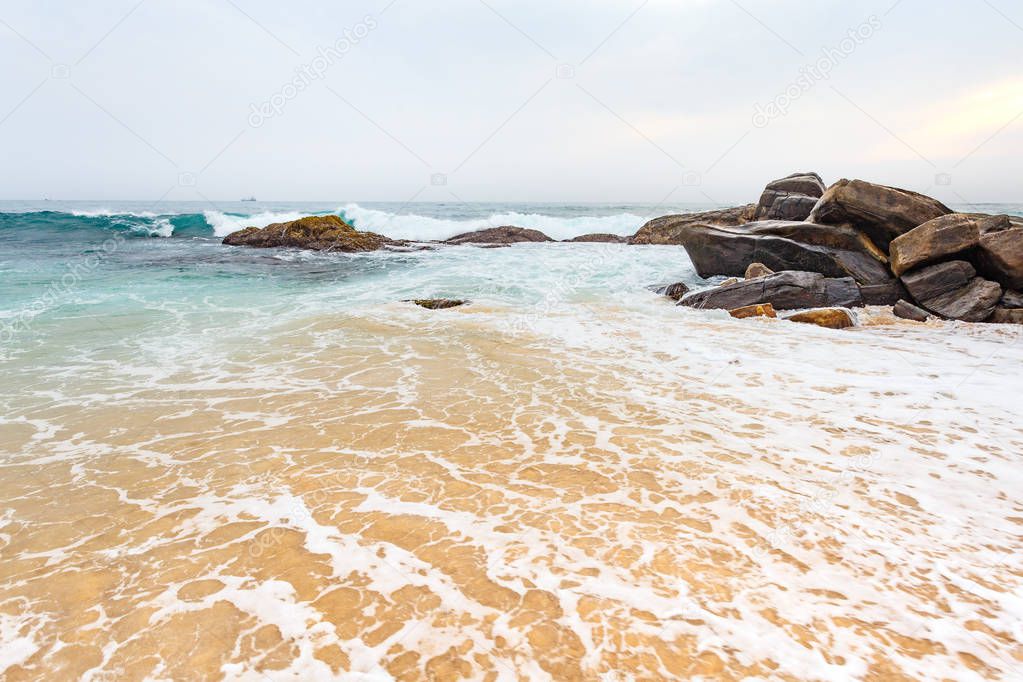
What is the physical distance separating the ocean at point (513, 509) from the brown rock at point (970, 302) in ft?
6.11

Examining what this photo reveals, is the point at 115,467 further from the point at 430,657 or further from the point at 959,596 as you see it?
the point at 959,596

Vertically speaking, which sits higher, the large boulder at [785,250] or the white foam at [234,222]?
the large boulder at [785,250]

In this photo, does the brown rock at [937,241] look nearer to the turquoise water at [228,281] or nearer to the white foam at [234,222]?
the turquoise water at [228,281]

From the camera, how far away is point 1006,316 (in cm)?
999

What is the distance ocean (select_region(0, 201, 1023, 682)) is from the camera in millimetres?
2512

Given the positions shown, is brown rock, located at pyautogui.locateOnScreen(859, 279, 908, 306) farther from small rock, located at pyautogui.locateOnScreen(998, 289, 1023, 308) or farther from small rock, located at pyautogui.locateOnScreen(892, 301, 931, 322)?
small rock, located at pyautogui.locateOnScreen(998, 289, 1023, 308)

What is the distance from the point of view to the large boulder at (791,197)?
16.3 metres

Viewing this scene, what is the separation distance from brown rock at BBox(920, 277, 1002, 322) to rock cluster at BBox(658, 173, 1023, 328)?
17 mm

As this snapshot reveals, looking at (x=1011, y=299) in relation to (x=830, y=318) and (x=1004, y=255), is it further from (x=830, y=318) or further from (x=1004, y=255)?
(x=830, y=318)

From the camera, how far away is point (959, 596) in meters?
2.82

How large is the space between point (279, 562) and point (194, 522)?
90 cm

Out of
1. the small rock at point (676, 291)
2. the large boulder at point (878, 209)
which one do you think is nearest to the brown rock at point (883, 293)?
the large boulder at point (878, 209)

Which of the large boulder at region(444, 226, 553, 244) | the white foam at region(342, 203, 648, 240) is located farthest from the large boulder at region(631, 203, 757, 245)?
the white foam at region(342, 203, 648, 240)

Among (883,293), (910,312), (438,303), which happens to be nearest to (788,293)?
(910,312)
